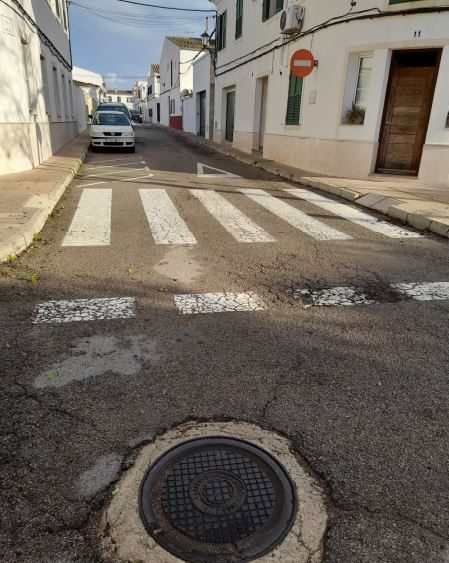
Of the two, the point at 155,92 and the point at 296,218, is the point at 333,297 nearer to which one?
the point at 296,218

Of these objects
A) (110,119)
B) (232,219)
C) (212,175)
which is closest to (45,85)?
(110,119)

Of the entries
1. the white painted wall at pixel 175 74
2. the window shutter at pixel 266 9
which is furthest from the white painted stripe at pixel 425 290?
the white painted wall at pixel 175 74

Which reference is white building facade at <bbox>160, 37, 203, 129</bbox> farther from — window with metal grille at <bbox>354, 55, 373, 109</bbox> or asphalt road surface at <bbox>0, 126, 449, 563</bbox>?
asphalt road surface at <bbox>0, 126, 449, 563</bbox>

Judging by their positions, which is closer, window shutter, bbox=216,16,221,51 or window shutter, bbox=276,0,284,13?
window shutter, bbox=276,0,284,13

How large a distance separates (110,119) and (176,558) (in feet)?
62.7

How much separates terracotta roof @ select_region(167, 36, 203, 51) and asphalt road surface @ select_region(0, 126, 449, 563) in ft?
120

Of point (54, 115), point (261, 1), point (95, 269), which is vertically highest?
point (261, 1)

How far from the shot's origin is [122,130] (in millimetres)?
17641

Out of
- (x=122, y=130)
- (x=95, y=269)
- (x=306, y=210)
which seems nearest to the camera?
(x=95, y=269)

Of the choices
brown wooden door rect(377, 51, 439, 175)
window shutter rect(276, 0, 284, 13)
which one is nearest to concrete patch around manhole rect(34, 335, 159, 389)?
brown wooden door rect(377, 51, 439, 175)

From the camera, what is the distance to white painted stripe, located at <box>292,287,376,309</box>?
4305mm

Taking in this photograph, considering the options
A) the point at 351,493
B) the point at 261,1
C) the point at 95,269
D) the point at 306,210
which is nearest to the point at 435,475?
the point at 351,493

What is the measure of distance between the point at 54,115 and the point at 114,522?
1643 cm

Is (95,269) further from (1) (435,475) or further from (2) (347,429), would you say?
(1) (435,475)
